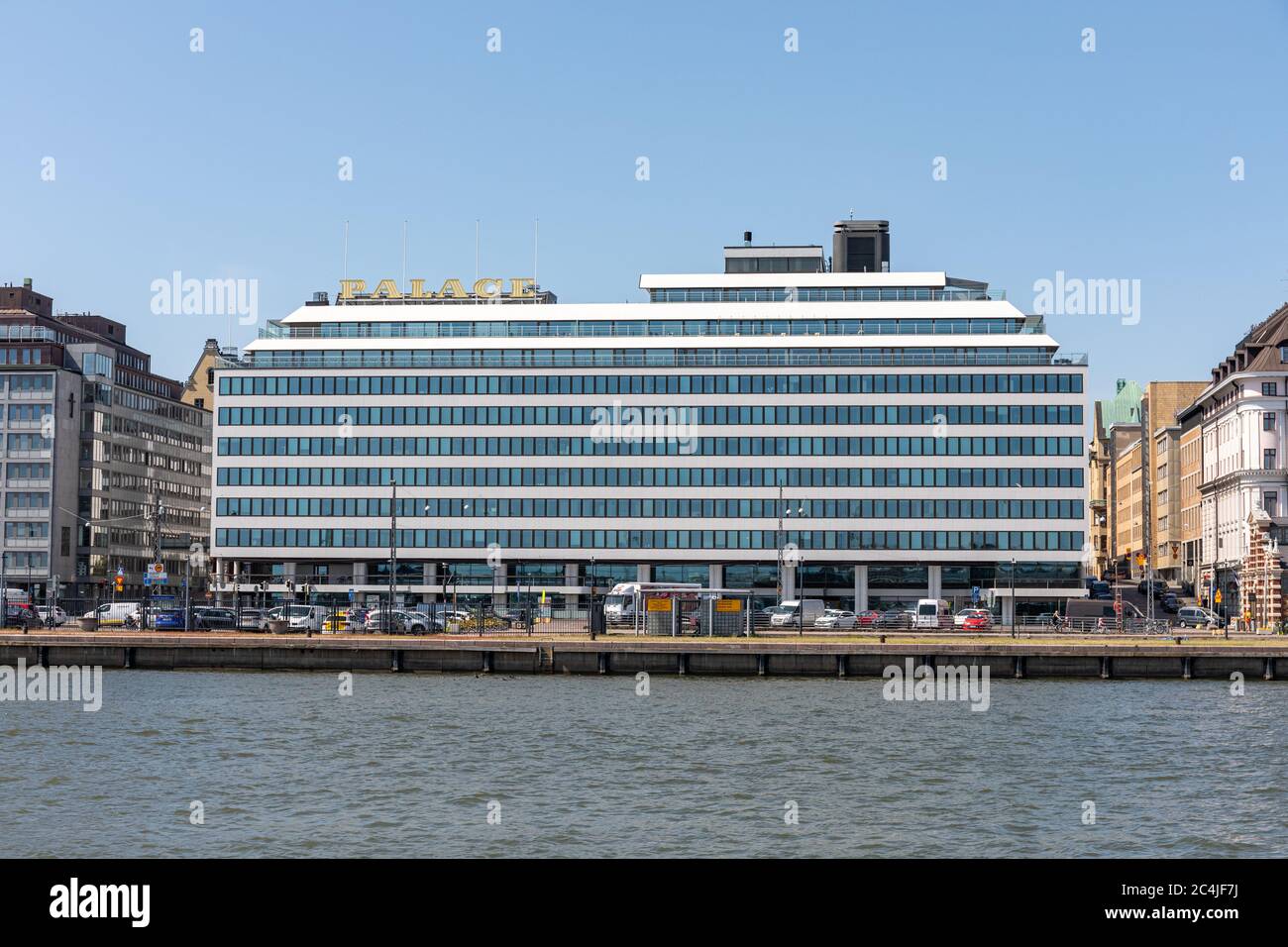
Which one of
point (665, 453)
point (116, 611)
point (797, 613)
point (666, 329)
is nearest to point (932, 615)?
point (797, 613)

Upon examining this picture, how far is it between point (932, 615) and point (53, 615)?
65078mm

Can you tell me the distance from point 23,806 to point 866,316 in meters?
122

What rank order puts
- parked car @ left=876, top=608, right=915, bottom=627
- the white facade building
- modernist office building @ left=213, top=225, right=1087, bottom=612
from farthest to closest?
1. the white facade building
2. modernist office building @ left=213, top=225, right=1087, bottom=612
3. parked car @ left=876, top=608, right=915, bottom=627

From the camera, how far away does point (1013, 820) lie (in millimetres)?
38531

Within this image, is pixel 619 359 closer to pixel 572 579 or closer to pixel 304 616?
A: pixel 572 579

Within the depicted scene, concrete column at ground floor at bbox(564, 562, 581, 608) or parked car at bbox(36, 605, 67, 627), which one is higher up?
concrete column at ground floor at bbox(564, 562, 581, 608)

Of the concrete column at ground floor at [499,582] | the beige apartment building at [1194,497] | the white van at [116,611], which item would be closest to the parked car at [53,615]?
the white van at [116,611]

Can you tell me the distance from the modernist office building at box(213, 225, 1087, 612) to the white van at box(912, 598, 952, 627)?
18.9 meters

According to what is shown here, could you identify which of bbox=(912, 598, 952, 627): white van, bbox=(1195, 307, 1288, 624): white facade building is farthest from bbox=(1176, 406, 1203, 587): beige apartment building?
bbox=(912, 598, 952, 627): white van

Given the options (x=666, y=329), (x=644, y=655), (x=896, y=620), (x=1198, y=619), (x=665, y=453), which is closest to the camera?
(x=644, y=655)

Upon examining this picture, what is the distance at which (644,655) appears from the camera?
3538 inches

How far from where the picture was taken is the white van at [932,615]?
391 feet

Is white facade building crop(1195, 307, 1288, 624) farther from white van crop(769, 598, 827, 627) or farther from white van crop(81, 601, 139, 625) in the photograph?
white van crop(81, 601, 139, 625)

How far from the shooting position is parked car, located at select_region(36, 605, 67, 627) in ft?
346
